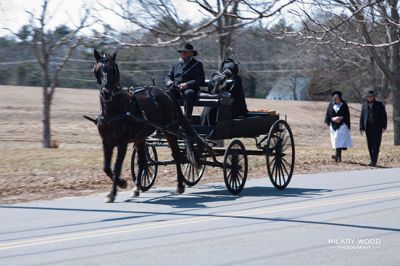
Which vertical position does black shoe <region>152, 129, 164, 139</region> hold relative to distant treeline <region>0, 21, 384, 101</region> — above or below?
below

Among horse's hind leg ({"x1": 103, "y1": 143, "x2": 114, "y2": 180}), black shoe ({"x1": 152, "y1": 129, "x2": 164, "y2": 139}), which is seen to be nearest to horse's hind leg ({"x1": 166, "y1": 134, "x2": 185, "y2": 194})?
black shoe ({"x1": 152, "y1": 129, "x2": 164, "y2": 139})

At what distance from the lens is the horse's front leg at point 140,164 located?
14.0 metres

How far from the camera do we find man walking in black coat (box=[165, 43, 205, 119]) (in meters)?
14.6

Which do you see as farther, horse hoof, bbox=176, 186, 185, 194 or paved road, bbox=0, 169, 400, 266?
horse hoof, bbox=176, 186, 185, 194

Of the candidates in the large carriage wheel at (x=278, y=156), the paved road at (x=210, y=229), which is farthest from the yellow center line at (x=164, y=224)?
the large carriage wheel at (x=278, y=156)

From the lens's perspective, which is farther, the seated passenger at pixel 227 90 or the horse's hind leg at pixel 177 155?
the seated passenger at pixel 227 90

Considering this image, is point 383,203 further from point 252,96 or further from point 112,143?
point 252,96

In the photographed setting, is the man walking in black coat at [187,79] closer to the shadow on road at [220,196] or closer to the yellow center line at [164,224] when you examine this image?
the shadow on road at [220,196]

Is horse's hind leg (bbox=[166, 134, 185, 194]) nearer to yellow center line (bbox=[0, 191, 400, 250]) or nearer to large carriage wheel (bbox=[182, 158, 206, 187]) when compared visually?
large carriage wheel (bbox=[182, 158, 206, 187])

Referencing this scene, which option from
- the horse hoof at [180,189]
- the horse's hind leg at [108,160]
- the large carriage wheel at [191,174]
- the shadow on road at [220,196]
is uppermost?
the horse's hind leg at [108,160]

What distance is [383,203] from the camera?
13359 mm

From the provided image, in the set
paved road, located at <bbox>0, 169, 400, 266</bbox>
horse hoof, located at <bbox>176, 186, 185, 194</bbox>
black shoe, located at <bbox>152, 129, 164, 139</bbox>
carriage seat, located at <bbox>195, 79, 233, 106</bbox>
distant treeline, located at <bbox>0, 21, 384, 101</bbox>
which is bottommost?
paved road, located at <bbox>0, 169, 400, 266</bbox>

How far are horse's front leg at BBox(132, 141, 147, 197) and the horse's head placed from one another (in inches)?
60.0

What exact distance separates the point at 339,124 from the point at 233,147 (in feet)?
28.3
